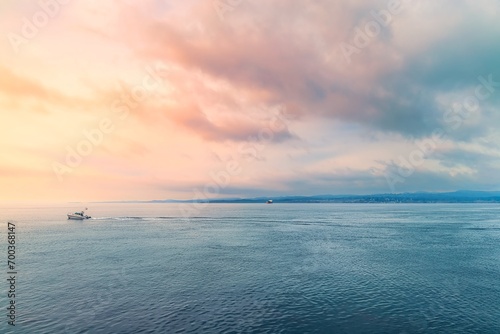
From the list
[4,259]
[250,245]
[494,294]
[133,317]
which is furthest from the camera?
[250,245]

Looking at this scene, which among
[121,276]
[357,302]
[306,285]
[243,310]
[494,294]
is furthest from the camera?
[121,276]

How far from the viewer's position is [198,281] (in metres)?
67.2

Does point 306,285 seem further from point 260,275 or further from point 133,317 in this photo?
point 133,317

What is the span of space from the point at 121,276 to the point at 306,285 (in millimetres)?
43118

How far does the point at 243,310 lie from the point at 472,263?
70.2m

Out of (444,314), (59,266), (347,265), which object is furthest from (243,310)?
(59,266)

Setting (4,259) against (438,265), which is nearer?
(438,265)

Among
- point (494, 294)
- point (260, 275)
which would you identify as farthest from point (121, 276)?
point (494, 294)

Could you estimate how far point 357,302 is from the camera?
180ft

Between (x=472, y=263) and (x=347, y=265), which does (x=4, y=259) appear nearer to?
(x=347, y=265)

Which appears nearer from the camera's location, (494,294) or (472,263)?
(494,294)

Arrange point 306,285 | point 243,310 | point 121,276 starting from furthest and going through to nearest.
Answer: point 121,276
point 306,285
point 243,310

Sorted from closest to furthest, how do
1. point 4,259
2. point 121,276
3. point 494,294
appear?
1. point 494,294
2. point 121,276
3. point 4,259

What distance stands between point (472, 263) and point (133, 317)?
287 ft
